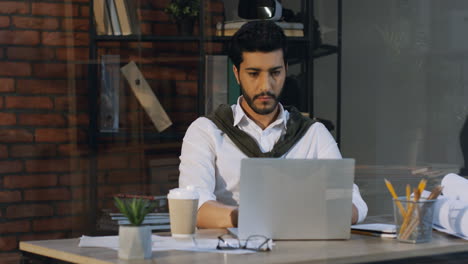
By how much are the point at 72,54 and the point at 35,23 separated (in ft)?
0.69

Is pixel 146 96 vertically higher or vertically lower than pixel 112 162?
higher

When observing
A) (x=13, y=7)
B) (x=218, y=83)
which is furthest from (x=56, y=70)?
(x=218, y=83)

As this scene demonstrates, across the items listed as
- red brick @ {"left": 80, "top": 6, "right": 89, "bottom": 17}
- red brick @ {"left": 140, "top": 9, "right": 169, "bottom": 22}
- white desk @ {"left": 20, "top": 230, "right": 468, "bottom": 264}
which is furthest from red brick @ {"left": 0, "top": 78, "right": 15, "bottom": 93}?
white desk @ {"left": 20, "top": 230, "right": 468, "bottom": 264}

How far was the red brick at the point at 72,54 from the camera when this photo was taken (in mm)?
3814

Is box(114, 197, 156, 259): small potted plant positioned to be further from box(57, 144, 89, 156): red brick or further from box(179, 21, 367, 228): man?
box(57, 144, 89, 156): red brick

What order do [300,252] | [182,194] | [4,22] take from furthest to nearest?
[4,22] → [182,194] → [300,252]

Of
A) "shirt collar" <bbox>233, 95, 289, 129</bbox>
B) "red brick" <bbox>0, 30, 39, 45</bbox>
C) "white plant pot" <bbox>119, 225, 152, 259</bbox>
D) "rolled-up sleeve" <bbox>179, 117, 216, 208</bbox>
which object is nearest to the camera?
"white plant pot" <bbox>119, 225, 152, 259</bbox>

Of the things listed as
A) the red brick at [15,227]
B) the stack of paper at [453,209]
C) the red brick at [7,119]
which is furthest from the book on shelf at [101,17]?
the stack of paper at [453,209]

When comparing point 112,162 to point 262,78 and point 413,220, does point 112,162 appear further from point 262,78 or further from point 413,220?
point 413,220

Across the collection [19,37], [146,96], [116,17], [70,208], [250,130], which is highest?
[116,17]

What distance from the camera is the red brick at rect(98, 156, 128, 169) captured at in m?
3.94

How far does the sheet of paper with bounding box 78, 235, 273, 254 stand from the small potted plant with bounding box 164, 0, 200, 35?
1927 mm

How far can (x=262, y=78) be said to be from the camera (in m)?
2.84

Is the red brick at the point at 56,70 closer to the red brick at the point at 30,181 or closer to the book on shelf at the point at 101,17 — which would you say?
the book on shelf at the point at 101,17
